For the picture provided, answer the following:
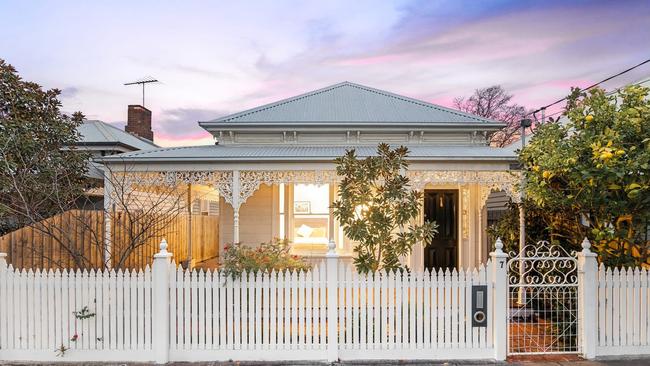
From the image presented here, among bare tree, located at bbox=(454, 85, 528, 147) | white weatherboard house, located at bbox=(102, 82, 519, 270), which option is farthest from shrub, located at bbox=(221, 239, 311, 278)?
bare tree, located at bbox=(454, 85, 528, 147)

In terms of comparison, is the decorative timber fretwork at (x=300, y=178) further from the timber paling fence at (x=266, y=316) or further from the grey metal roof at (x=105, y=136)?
the grey metal roof at (x=105, y=136)

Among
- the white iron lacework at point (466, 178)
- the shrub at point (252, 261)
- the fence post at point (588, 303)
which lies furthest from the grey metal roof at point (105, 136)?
the fence post at point (588, 303)

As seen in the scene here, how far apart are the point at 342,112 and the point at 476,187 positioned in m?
4.50

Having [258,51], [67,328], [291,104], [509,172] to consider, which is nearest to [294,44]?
[258,51]

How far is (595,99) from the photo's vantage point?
6223 millimetres

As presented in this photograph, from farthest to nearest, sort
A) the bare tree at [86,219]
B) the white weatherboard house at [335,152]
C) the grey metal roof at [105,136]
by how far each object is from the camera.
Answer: the grey metal roof at [105,136], the white weatherboard house at [335,152], the bare tree at [86,219]

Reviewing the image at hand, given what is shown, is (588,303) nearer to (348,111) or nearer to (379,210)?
(379,210)

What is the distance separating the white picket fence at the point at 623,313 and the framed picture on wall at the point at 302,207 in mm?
6917

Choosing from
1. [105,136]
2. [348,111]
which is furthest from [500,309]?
[105,136]

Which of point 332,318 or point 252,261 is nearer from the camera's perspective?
point 332,318

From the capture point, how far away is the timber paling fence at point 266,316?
5.55 meters

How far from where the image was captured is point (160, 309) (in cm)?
551

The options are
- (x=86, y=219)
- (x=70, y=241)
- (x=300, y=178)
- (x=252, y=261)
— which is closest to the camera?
(x=252, y=261)

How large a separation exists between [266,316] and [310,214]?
5.38 m
